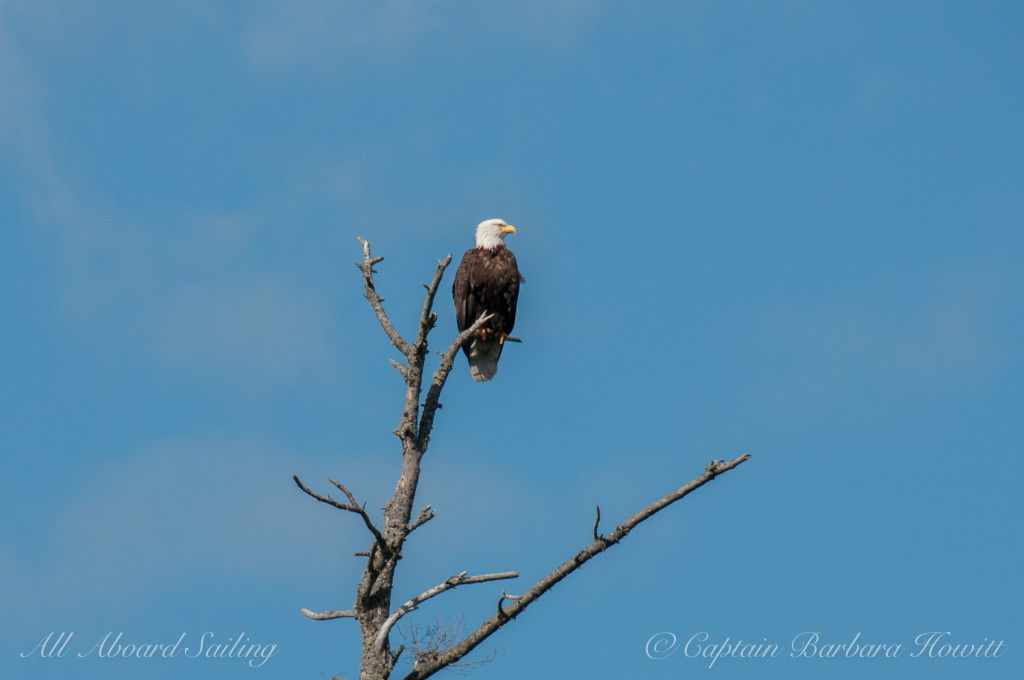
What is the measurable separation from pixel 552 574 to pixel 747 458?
4.41ft

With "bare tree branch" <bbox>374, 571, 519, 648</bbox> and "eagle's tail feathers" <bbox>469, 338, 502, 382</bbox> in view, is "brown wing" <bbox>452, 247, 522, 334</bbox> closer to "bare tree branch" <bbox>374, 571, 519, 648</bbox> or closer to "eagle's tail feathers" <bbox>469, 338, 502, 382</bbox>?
"eagle's tail feathers" <bbox>469, 338, 502, 382</bbox>

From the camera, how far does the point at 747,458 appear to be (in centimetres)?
572

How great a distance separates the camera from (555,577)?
6.20 meters

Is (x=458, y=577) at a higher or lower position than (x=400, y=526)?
lower

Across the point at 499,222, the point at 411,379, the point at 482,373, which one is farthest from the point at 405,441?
the point at 499,222

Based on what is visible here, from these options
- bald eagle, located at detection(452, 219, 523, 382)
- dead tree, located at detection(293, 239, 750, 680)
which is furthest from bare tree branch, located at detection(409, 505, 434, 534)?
bald eagle, located at detection(452, 219, 523, 382)

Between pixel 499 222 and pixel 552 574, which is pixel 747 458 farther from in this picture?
pixel 499 222

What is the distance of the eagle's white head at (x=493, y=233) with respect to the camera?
447 inches

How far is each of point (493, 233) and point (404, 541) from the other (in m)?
5.27

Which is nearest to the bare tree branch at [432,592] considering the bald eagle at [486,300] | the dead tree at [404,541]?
the dead tree at [404,541]

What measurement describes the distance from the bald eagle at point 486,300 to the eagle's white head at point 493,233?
→ 22 centimetres

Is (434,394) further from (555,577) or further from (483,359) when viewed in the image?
(483,359)

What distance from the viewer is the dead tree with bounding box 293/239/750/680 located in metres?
6.07

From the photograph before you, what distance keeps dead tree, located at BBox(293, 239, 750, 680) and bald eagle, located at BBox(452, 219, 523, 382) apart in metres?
3.21
